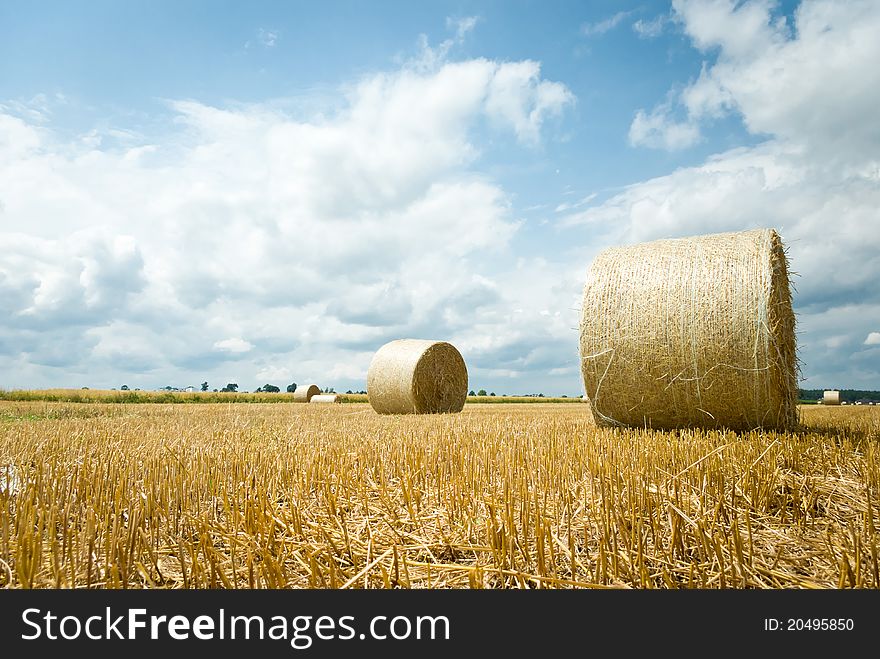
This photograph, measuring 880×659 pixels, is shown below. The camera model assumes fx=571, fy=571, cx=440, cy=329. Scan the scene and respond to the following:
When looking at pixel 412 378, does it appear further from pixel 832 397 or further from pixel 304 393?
pixel 832 397

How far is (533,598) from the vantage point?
156 cm

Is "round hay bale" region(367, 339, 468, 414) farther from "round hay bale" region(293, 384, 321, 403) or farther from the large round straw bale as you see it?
"round hay bale" region(293, 384, 321, 403)

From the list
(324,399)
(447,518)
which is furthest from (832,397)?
(447,518)

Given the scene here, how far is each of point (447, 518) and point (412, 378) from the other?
10033mm

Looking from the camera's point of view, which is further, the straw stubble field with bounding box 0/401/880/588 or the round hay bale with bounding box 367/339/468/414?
the round hay bale with bounding box 367/339/468/414

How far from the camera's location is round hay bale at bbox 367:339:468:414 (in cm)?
1279

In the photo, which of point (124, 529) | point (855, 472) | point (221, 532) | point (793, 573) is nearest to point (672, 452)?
point (855, 472)

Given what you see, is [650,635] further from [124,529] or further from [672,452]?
[672,452]

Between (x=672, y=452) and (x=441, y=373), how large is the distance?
9922 mm

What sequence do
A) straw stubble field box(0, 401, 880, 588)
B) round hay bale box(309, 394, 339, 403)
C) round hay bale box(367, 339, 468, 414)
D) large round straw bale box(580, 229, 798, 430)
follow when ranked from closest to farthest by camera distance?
straw stubble field box(0, 401, 880, 588)
large round straw bale box(580, 229, 798, 430)
round hay bale box(367, 339, 468, 414)
round hay bale box(309, 394, 339, 403)

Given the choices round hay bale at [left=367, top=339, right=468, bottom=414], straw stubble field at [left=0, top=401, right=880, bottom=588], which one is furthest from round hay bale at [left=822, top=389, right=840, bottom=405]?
straw stubble field at [left=0, top=401, right=880, bottom=588]

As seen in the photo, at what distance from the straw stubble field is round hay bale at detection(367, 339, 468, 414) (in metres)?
8.12

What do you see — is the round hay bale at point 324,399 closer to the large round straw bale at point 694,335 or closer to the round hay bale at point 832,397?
the large round straw bale at point 694,335

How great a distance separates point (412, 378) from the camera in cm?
1266
